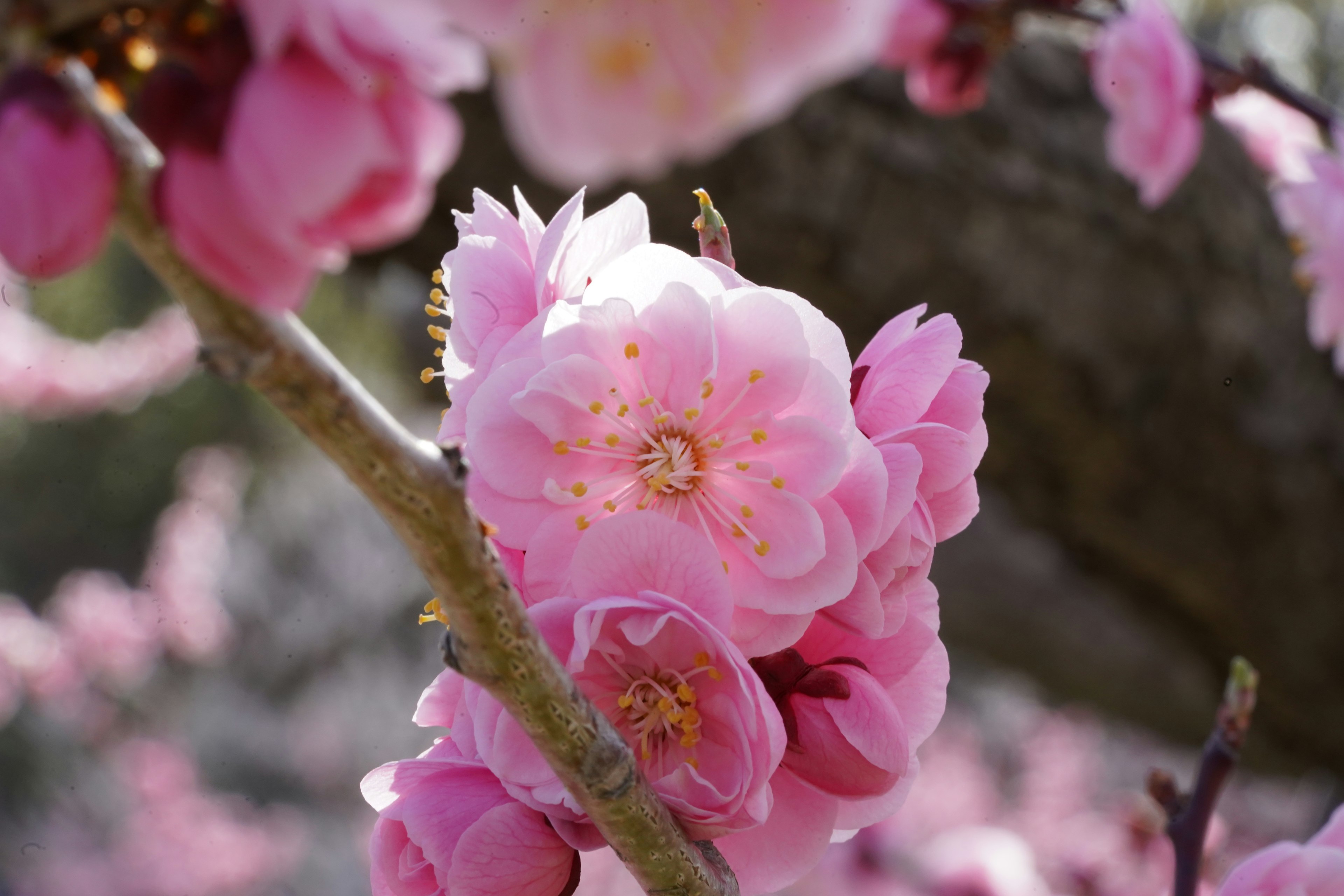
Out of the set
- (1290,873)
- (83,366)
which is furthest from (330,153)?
(83,366)

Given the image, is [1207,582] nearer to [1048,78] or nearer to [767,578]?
[1048,78]

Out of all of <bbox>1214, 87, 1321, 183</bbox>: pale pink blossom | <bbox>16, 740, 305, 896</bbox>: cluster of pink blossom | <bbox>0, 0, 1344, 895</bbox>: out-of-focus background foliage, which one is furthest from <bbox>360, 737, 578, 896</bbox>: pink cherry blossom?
<bbox>16, 740, 305, 896</bbox>: cluster of pink blossom

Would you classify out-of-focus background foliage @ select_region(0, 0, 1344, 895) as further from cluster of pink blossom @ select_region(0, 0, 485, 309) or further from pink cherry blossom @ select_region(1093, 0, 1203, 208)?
cluster of pink blossom @ select_region(0, 0, 485, 309)

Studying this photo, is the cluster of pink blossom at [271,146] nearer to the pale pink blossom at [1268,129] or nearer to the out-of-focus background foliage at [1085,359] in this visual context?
the out-of-focus background foliage at [1085,359]

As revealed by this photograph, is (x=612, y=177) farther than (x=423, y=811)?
No

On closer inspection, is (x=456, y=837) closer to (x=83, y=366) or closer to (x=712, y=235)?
(x=712, y=235)

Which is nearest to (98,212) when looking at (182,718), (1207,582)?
(1207,582)

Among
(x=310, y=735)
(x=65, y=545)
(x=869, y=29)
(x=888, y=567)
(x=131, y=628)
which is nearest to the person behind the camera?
(x=869, y=29)
